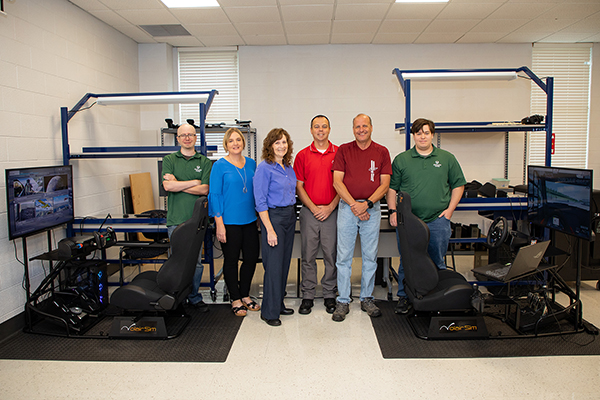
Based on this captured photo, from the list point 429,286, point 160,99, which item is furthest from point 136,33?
point 429,286

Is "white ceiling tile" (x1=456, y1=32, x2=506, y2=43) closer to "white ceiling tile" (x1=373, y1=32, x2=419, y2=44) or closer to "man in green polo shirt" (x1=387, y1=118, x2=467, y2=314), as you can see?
"white ceiling tile" (x1=373, y1=32, x2=419, y2=44)

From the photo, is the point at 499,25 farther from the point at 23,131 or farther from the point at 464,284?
the point at 23,131

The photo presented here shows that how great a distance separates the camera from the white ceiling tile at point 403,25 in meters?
4.45

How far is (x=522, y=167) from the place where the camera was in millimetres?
5426

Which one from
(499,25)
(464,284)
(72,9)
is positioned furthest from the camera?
(499,25)

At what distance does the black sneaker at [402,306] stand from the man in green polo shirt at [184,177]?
1691 millimetres

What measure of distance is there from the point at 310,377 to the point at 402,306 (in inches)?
48.9

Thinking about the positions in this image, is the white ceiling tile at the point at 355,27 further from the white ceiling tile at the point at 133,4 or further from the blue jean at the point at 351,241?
the blue jean at the point at 351,241

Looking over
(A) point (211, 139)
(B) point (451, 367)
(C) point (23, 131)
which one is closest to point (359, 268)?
(B) point (451, 367)

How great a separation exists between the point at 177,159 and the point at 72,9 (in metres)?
2.02

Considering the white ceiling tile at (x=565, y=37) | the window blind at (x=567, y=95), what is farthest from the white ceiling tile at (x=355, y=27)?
the window blind at (x=567, y=95)

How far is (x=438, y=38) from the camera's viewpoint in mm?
5074

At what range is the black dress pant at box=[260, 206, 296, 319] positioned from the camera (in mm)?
2982

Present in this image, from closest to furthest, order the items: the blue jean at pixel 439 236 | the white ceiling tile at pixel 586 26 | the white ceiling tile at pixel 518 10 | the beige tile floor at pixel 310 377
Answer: the beige tile floor at pixel 310 377 → the blue jean at pixel 439 236 → the white ceiling tile at pixel 518 10 → the white ceiling tile at pixel 586 26
